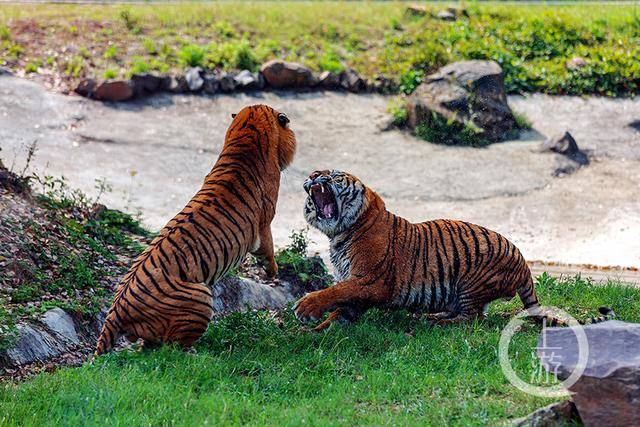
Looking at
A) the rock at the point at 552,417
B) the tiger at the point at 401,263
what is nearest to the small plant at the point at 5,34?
the tiger at the point at 401,263

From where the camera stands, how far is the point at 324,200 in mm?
7445

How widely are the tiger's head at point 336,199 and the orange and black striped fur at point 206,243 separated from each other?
34cm

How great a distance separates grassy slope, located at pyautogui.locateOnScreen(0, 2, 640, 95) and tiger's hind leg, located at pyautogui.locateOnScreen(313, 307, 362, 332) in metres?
8.49

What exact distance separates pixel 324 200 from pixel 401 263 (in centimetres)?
77

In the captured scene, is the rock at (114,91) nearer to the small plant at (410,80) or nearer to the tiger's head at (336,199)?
the small plant at (410,80)

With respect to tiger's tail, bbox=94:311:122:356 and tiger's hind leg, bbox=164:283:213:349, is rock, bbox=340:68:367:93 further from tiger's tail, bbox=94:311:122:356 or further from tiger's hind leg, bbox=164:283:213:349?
tiger's tail, bbox=94:311:122:356

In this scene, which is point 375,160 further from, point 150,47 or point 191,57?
point 150,47

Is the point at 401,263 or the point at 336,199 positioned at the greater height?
the point at 336,199

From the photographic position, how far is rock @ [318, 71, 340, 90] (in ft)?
51.4

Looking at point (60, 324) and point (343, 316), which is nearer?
point (60, 324)

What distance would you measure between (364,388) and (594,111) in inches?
411

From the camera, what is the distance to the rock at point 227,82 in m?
15.2

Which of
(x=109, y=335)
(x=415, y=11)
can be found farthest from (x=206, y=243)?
(x=415, y=11)

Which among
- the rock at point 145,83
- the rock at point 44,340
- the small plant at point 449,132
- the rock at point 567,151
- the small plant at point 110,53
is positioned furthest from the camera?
the small plant at point 110,53
